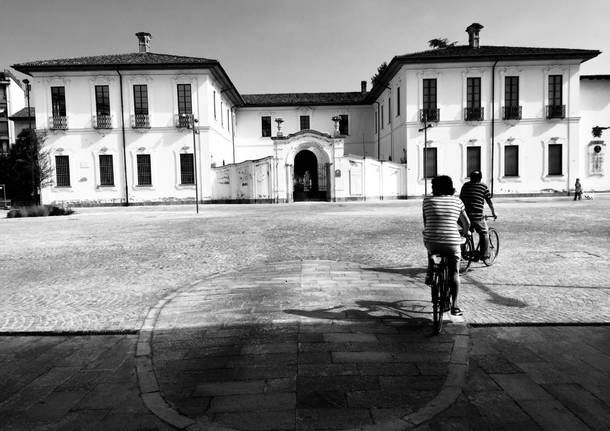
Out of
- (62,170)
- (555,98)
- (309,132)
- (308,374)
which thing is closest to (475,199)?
(308,374)

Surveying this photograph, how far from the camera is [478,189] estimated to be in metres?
8.17

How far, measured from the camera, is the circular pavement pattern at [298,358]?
3.24 meters

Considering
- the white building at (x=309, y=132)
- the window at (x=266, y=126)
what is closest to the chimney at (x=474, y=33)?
the white building at (x=309, y=132)

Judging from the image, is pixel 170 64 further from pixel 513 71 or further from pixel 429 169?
pixel 513 71

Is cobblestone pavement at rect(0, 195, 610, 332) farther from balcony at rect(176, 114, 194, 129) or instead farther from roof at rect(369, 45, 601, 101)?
roof at rect(369, 45, 601, 101)

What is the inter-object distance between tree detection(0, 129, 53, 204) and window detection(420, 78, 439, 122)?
86.2 feet

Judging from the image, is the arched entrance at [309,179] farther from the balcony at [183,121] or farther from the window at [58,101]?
the window at [58,101]

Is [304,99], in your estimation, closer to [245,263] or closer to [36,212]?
[36,212]

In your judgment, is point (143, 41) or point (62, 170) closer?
point (62, 170)

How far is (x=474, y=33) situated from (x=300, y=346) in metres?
36.6

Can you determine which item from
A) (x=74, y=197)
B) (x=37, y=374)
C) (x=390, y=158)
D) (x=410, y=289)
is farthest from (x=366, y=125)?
(x=37, y=374)

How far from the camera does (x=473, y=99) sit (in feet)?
112

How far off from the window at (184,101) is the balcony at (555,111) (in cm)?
2517

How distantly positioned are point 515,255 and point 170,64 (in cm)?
2866
